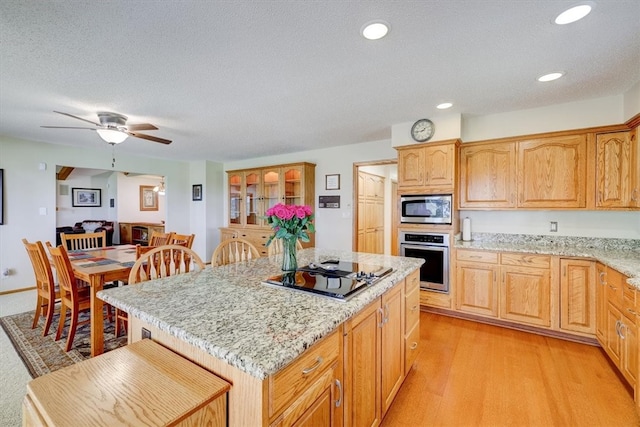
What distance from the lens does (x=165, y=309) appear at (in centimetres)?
115

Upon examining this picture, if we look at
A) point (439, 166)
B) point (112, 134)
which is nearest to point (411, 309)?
point (439, 166)

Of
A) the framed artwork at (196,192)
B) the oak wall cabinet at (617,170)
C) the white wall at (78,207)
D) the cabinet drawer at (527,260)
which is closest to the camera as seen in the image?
the oak wall cabinet at (617,170)

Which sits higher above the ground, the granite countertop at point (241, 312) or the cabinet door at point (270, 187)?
the cabinet door at point (270, 187)

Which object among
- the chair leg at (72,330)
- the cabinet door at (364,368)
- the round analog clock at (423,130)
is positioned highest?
the round analog clock at (423,130)

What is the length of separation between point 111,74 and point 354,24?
190cm

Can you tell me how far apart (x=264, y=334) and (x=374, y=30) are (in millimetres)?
1740

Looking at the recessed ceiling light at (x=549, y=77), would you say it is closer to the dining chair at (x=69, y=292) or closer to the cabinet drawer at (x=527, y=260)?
the cabinet drawer at (x=527, y=260)

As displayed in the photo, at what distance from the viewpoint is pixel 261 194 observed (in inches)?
209

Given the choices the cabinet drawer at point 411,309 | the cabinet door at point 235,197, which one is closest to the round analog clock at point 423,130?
the cabinet drawer at point 411,309

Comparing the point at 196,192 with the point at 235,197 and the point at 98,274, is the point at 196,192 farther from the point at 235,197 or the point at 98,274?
the point at 98,274

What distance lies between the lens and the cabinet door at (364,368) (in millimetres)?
1219

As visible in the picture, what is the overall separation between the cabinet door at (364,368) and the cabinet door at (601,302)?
2.16 meters

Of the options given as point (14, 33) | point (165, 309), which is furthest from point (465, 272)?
point (14, 33)

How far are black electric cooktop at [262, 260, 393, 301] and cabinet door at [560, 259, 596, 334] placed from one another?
1.99 metres
